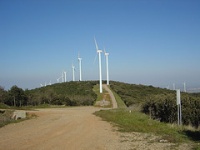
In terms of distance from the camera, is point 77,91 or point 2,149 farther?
point 77,91

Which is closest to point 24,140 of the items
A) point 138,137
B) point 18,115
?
point 138,137

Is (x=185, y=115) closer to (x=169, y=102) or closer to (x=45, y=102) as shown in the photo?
(x=169, y=102)

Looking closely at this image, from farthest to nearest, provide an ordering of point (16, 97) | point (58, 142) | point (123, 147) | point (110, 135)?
point (16, 97) < point (110, 135) < point (58, 142) < point (123, 147)

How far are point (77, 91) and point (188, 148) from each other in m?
69.8

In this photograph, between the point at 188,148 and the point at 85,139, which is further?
the point at 85,139

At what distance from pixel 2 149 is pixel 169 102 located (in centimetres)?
1991

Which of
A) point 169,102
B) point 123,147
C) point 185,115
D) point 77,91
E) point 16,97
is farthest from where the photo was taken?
point 77,91

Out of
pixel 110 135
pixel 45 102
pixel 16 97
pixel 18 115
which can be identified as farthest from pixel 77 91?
pixel 110 135

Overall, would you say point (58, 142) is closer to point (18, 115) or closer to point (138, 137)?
point (138, 137)

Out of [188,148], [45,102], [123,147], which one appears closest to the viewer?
[188,148]

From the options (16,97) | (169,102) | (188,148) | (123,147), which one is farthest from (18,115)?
(16,97)

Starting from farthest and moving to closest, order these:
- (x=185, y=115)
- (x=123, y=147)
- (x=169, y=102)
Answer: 1. (x=169, y=102)
2. (x=185, y=115)
3. (x=123, y=147)

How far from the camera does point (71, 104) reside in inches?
2426

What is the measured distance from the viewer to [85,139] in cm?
1445
